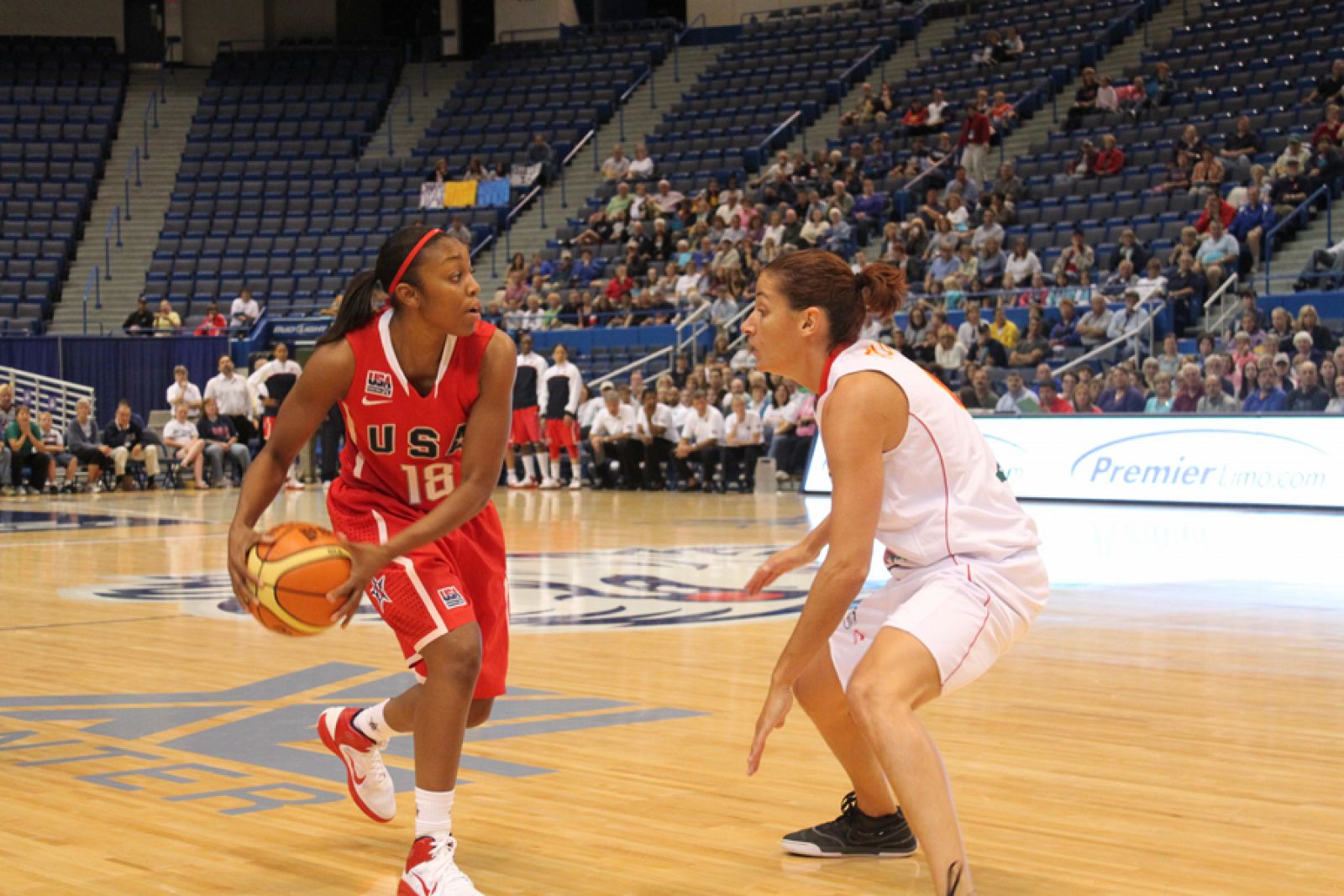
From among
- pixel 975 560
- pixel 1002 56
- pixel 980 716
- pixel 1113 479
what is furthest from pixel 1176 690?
pixel 1002 56

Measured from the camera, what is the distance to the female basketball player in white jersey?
121 inches

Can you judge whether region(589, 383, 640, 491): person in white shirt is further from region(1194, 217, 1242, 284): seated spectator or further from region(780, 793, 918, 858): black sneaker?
region(780, 793, 918, 858): black sneaker

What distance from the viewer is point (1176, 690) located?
562cm

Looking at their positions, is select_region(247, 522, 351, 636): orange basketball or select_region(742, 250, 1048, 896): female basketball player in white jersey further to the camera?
select_region(247, 522, 351, 636): orange basketball

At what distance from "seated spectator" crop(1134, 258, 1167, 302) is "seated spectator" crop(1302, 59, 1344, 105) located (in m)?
3.62

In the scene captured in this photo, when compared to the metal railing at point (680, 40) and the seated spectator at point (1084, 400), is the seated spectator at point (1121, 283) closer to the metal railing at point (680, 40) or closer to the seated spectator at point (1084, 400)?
the seated spectator at point (1084, 400)

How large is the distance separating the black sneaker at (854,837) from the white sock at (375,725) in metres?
0.97

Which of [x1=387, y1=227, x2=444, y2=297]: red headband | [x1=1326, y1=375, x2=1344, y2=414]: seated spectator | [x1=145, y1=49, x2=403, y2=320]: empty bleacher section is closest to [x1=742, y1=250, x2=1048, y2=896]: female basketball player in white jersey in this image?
[x1=387, y1=227, x2=444, y2=297]: red headband

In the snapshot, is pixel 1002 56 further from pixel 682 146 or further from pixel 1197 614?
pixel 1197 614

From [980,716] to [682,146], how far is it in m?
22.2

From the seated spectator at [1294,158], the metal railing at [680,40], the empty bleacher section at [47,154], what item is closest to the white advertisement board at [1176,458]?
the seated spectator at [1294,158]

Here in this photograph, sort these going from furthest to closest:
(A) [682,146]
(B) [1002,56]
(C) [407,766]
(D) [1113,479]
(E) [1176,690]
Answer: (A) [682,146]
(B) [1002,56]
(D) [1113,479]
(E) [1176,690]
(C) [407,766]

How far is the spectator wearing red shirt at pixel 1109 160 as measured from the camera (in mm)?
19719

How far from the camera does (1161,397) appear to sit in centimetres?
1498
